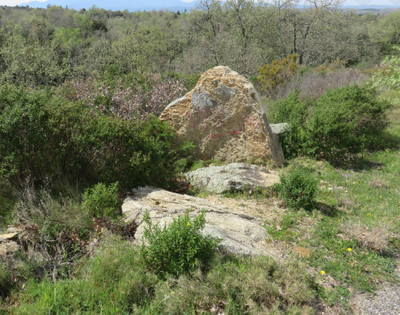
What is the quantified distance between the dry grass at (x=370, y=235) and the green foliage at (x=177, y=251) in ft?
7.60

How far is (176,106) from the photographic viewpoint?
7828 mm

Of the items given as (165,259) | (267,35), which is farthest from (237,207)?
(267,35)

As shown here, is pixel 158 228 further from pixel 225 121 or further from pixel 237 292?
pixel 225 121

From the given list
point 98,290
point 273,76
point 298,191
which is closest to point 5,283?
point 98,290

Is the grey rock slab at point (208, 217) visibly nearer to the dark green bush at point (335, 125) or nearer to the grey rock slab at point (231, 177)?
the grey rock slab at point (231, 177)

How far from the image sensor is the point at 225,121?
7.56m

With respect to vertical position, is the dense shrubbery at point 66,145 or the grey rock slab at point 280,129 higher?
the dense shrubbery at point 66,145

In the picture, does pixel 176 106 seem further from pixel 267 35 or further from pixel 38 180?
pixel 267 35

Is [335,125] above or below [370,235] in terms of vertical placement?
above

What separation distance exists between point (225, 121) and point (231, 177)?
1.83 m

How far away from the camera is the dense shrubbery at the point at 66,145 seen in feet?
15.9

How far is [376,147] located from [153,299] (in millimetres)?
8249

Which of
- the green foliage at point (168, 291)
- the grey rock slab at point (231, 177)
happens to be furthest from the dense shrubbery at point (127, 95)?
the green foliage at point (168, 291)

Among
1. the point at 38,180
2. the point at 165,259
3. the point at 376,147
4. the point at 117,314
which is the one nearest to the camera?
the point at 117,314
